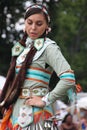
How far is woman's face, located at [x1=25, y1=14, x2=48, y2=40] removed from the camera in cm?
489

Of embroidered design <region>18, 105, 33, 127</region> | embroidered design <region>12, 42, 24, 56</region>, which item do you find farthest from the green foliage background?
embroidered design <region>18, 105, 33, 127</region>

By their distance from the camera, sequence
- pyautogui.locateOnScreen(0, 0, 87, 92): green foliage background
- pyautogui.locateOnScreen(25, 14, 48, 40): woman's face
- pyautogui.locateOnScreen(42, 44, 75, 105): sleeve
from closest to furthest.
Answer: pyautogui.locateOnScreen(42, 44, 75, 105): sleeve
pyautogui.locateOnScreen(25, 14, 48, 40): woman's face
pyautogui.locateOnScreen(0, 0, 87, 92): green foliage background

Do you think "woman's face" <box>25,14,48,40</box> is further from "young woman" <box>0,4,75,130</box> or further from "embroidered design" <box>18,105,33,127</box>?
"embroidered design" <box>18,105,33,127</box>

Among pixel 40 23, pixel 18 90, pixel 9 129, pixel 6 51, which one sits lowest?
pixel 6 51

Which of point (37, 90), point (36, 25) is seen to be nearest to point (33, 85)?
point (37, 90)

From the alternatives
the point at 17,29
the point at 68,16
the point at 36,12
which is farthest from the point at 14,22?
the point at 68,16

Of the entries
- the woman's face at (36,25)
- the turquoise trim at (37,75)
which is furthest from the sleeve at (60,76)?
the woman's face at (36,25)

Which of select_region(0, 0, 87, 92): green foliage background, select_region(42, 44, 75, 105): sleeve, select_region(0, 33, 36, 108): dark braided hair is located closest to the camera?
select_region(42, 44, 75, 105): sleeve

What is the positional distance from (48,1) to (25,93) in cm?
1101

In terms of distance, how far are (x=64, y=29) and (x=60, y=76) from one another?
35606mm

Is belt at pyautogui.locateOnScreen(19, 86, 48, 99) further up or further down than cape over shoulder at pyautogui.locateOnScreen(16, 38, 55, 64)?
further down

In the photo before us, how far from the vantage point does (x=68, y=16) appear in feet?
126

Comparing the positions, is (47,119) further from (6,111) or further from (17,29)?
(17,29)

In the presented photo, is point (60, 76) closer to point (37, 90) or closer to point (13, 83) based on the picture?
point (37, 90)
